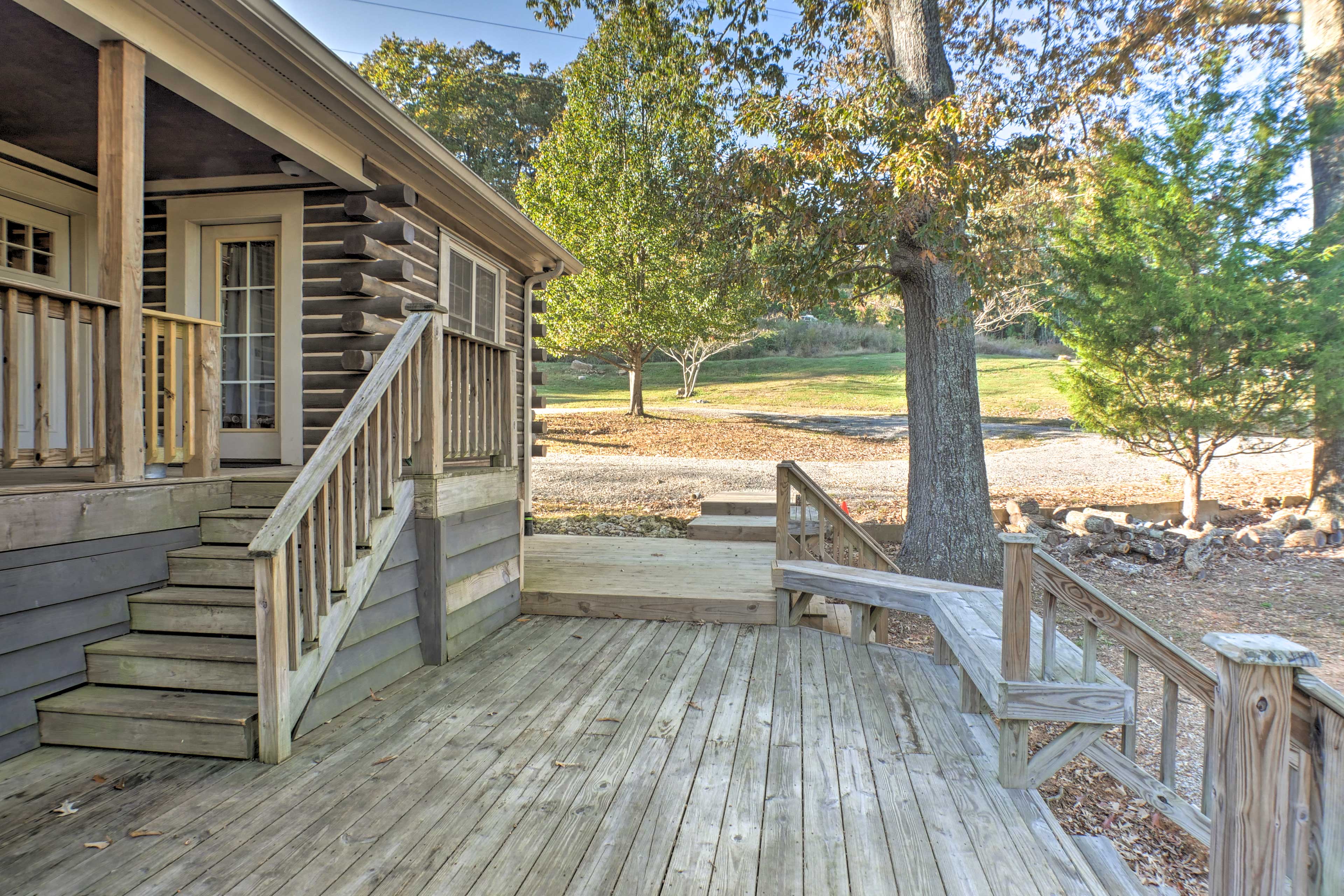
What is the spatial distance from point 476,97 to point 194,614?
24019 mm

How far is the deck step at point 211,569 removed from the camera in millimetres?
3357

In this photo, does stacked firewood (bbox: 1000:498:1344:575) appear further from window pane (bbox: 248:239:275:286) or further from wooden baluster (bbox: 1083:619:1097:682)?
window pane (bbox: 248:239:275:286)

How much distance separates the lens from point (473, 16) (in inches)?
746

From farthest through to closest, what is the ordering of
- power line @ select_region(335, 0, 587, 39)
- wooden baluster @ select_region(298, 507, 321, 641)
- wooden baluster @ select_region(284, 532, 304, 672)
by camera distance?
1. power line @ select_region(335, 0, 587, 39)
2. wooden baluster @ select_region(298, 507, 321, 641)
3. wooden baluster @ select_region(284, 532, 304, 672)

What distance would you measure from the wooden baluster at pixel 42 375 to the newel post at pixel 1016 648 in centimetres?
383

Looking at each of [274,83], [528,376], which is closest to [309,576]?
[274,83]

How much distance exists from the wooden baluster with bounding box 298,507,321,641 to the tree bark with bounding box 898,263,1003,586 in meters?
5.07

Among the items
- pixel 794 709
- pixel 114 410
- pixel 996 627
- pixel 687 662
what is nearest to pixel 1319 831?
pixel 996 627

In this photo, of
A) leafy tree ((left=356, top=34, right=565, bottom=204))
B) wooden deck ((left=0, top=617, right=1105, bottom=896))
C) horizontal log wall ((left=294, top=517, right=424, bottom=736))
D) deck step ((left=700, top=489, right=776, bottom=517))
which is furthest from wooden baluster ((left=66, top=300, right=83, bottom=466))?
leafy tree ((left=356, top=34, right=565, bottom=204))

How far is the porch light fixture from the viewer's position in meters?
4.65

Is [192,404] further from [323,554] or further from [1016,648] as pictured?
[1016,648]

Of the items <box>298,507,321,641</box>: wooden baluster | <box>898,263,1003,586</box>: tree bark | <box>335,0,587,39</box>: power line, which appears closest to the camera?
<box>298,507,321,641</box>: wooden baluster

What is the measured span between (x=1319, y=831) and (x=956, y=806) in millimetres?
1121

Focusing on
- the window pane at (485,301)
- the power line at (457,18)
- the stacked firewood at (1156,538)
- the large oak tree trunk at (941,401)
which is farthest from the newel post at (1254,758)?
the power line at (457,18)
